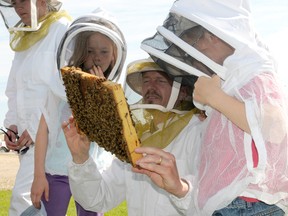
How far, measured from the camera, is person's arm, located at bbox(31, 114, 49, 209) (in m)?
4.96

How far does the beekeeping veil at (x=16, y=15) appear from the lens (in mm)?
5473

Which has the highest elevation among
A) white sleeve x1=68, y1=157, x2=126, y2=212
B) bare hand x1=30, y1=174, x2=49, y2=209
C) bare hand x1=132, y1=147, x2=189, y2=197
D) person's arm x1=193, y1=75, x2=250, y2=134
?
person's arm x1=193, y1=75, x2=250, y2=134

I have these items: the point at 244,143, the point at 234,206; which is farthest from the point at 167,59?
the point at 234,206

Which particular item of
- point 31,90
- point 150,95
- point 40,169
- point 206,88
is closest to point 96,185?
point 150,95

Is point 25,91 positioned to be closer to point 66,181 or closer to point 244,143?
point 66,181

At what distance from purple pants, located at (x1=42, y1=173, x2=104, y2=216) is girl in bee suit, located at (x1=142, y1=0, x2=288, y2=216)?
2.05m

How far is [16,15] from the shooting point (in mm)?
6059

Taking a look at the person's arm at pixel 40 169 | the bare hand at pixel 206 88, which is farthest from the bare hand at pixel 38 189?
the bare hand at pixel 206 88

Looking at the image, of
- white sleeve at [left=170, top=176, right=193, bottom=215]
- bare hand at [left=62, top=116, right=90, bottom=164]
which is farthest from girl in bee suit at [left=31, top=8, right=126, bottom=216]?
white sleeve at [left=170, top=176, right=193, bottom=215]

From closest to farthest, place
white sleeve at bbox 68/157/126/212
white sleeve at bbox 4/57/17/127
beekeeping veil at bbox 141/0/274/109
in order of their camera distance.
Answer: beekeeping veil at bbox 141/0/274/109 < white sleeve at bbox 68/157/126/212 < white sleeve at bbox 4/57/17/127

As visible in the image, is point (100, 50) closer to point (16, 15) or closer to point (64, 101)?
point (64, 101)

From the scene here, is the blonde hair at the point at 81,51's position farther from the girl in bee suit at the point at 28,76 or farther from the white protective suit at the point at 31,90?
the white protective suit at the point at 31,90

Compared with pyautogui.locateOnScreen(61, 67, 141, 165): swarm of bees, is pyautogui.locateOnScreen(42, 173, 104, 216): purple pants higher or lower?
lower

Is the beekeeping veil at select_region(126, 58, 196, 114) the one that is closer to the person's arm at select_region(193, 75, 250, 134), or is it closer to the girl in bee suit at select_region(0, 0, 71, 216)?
the girl in bee suit at select_region(0, 0, 71, 216)
